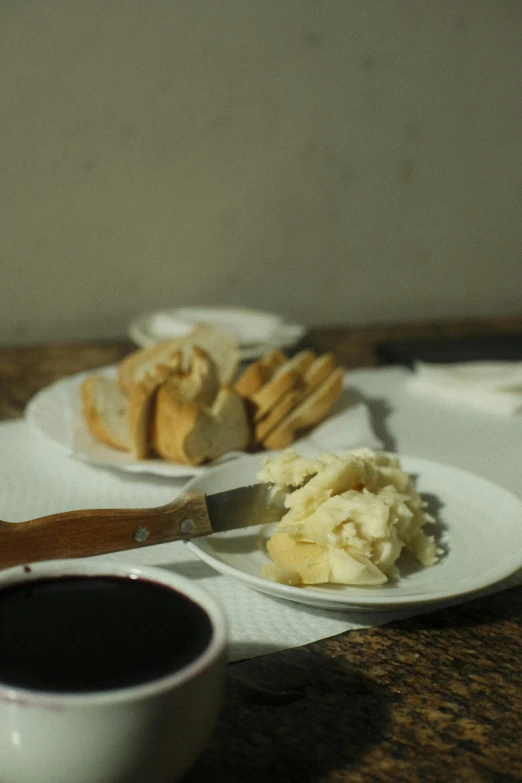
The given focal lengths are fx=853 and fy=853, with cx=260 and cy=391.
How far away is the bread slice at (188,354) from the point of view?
1369 millimetres

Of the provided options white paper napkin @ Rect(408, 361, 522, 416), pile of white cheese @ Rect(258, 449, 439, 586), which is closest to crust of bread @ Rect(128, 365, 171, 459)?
pile of white cheese @ Rect(258, 449, 439, 586)

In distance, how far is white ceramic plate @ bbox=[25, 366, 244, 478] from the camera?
1.09m

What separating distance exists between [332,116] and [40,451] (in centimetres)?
138

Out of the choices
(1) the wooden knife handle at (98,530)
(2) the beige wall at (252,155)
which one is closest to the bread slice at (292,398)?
(1) the wooden knife handle at (98,530)

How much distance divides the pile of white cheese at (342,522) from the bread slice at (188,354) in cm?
51

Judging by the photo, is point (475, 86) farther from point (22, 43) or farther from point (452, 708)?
point (452, 708)

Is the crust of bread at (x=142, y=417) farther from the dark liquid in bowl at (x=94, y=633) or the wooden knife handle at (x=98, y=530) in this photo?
the dark liquid in bowl at (x=94, y=633)

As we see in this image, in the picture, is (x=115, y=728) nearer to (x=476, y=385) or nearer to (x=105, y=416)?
(x=105, y=416)

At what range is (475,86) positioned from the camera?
7.85 ft

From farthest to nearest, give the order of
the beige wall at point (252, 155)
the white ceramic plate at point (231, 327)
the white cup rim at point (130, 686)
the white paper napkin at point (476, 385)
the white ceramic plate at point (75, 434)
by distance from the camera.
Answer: the beige wall at point (252, 155) → the white ceramic plate at point (231, 327) → the white paper napkin at point (476, 385) → the white ceramic plate at point (75, 434) → the white cup rim at point (130, 686)

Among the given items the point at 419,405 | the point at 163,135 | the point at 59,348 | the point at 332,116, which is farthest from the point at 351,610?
the point at 332,116

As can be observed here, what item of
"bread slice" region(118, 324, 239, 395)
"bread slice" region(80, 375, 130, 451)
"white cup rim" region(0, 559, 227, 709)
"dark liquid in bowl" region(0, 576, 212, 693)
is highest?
"white cup rim" region(0, 559, 227, 709)

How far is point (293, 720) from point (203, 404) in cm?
64

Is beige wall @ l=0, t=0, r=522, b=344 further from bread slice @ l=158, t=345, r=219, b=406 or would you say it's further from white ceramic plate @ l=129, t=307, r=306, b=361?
bread slice @ l=158, t=345, r=219, b=406
